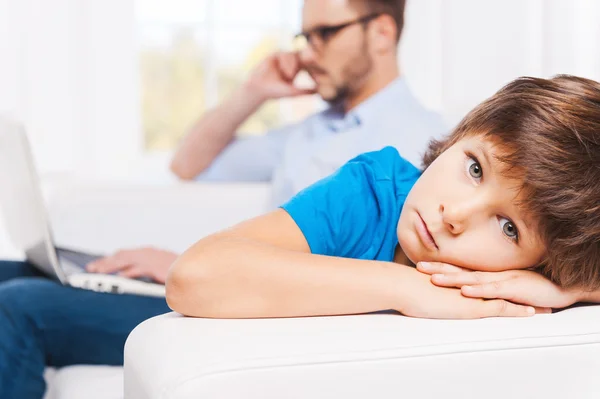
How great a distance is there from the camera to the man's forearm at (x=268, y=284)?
38.3 inches

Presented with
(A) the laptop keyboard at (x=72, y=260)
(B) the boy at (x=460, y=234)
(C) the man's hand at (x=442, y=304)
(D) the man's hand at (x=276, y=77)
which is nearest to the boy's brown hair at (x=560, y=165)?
(B) the boy at (x=460, y=234)

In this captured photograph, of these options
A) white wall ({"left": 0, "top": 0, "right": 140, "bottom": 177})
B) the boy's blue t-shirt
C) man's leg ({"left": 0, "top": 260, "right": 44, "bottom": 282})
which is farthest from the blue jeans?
white wall ({"left": 0, "top": 0, "right": 140, "bottom": 177})

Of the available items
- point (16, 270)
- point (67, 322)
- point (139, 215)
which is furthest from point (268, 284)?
point (139, 215)

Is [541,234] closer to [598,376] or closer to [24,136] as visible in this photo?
[598,376]

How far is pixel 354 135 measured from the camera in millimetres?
2084

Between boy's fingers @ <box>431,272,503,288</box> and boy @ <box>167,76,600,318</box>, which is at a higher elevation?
boy @ <box>167,76,600,318</box>

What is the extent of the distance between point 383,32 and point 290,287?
54.6 inches

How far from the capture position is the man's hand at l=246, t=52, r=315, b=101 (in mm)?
2518

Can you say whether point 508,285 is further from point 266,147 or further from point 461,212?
point 266,147

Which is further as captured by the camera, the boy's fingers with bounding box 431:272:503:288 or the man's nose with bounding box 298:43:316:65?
the man's nose with bounding box 298:43:316:65

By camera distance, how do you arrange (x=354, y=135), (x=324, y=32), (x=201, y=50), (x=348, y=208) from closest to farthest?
(x=348, y=208), (x=354, y=135), (x=324, y=32), (x=201, y=50)

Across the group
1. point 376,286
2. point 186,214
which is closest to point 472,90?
point 186,214

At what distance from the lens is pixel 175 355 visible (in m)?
0.85

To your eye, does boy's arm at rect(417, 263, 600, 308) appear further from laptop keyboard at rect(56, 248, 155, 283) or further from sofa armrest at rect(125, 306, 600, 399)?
laptop keyboard at rect(56, 248, 155, 283)
